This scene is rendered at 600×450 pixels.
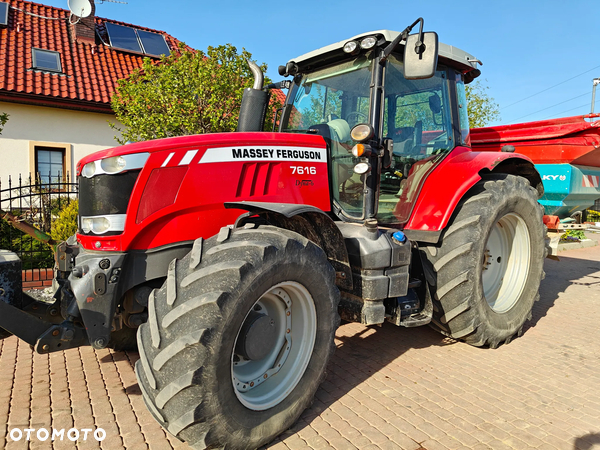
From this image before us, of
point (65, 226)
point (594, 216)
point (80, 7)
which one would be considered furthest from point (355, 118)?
point (594, 216)

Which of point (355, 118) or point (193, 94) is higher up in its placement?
point (193, 94)

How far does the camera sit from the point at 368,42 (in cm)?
316

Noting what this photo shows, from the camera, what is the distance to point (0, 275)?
2.45 meters

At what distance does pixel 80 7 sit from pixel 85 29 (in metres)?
0.69

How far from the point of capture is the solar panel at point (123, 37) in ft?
42.4

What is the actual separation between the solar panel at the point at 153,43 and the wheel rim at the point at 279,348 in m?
12.3

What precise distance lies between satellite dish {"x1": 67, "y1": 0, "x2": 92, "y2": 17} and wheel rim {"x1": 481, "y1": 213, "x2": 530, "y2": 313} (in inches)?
489

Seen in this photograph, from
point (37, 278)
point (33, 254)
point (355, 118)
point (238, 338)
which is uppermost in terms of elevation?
point (355, 118)

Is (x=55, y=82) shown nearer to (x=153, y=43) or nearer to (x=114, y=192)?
(x=153, y=43)

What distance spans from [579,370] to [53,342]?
147 inches

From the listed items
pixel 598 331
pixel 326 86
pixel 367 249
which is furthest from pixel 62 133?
pixel 598 331

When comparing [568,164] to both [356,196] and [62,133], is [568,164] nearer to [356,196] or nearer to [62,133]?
[356,196]

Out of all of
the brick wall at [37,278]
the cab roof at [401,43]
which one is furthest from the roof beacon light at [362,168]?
the brick wall at [37,278]

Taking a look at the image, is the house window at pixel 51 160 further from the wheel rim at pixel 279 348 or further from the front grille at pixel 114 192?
the wheel rim at pixel 279 348
